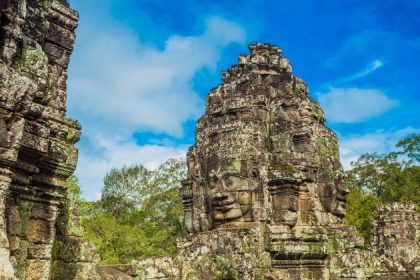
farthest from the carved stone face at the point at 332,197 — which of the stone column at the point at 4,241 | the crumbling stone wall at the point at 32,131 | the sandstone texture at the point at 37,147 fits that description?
the stone column at the point at 4,241

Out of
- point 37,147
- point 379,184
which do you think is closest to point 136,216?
point 379,184

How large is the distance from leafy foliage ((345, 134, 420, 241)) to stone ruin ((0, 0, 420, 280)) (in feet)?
54.7

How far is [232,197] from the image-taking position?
909 cm

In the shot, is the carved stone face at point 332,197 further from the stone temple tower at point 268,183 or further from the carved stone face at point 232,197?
the carved stone face at point 232,197

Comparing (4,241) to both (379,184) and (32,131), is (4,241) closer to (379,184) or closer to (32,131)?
(32,131)

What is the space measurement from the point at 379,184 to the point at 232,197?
88.6ft

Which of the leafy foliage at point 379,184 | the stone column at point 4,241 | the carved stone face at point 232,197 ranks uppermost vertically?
the leafy foliage at point 379,184

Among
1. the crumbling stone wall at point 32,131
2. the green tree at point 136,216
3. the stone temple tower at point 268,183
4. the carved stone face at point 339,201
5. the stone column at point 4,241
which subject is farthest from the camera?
the green tree at point 136,216

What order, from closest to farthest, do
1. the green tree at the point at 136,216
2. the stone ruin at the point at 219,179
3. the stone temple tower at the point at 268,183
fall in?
the stone ruin at the point at 219,179 → the stone temple tower at the point at 268,183 → the green tree at the point at 136,216

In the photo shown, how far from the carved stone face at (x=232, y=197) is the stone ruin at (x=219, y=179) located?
2 centimetres

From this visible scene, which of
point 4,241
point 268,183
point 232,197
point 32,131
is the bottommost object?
point 4,241

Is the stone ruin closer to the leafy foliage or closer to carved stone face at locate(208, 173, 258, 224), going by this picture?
carved stone face at locate(208, 173, 258, 224)

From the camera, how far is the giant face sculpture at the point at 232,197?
901cm

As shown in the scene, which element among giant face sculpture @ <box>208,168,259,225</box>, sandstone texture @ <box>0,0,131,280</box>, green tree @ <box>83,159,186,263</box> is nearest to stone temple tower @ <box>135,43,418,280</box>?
giant face sculpture @ <box>208,168,259,225</box>
